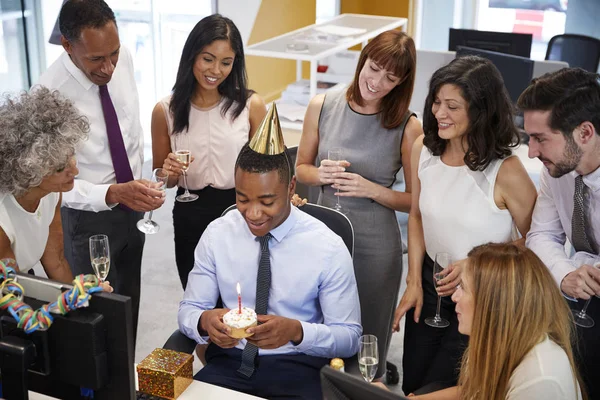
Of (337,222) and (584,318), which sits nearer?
(584,318)

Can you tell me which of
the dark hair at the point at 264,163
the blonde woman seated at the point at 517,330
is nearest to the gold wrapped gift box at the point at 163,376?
the dark hair at the point at 264,163

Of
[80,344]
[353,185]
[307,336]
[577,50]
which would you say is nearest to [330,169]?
[353,185]

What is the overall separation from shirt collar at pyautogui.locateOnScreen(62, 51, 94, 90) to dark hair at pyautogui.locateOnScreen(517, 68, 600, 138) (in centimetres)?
175

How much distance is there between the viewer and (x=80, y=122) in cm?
242

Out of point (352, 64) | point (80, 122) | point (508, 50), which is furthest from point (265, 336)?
point (508, 50)

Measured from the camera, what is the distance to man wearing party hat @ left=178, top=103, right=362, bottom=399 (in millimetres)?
2400

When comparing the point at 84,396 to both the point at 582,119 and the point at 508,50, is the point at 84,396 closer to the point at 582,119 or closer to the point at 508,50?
the point at 582,119

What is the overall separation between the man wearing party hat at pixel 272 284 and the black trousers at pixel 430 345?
14.4 inches

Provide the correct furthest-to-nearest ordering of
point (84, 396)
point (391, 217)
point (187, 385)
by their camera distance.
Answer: point (391, 217) → point (187, 385) → point (84, 396)

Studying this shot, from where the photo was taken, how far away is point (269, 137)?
2404 millimetres

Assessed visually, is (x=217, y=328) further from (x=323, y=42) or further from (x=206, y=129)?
(x=323, y=42)

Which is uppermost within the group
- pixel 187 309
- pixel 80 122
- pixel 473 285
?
pixel 80 122

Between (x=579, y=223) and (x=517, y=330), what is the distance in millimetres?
808

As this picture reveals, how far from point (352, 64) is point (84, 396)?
Result: 3991 millimetres
